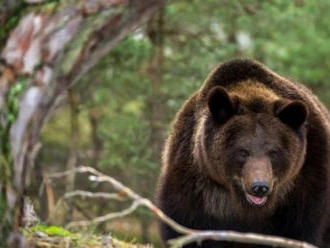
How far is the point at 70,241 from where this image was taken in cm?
610

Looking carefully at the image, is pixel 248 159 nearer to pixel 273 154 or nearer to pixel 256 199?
pixel 273 154

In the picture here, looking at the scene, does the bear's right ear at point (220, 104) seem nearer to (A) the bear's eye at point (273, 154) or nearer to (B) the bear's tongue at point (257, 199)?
(A) the bear's eye at point (273, 154)

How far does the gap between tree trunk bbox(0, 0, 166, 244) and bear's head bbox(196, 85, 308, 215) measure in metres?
1.86

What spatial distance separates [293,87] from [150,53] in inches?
311

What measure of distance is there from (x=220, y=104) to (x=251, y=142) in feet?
1.33

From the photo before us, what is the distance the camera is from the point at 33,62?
5.06 metres

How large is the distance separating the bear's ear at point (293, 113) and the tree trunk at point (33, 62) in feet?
6.34

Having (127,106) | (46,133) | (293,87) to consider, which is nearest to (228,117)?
(293,87)

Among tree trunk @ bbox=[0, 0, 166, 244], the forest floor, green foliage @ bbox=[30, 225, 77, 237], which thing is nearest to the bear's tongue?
the forest floor

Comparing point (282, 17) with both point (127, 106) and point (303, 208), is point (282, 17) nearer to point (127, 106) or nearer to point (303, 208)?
point (127, 106)

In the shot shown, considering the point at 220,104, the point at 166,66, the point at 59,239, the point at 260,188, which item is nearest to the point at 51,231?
the point at 59,239

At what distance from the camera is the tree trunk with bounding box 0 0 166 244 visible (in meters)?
5.04

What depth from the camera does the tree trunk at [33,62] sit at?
5.04m

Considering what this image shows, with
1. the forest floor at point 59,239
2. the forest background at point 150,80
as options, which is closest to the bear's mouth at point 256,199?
the forest floor at point 59,239
